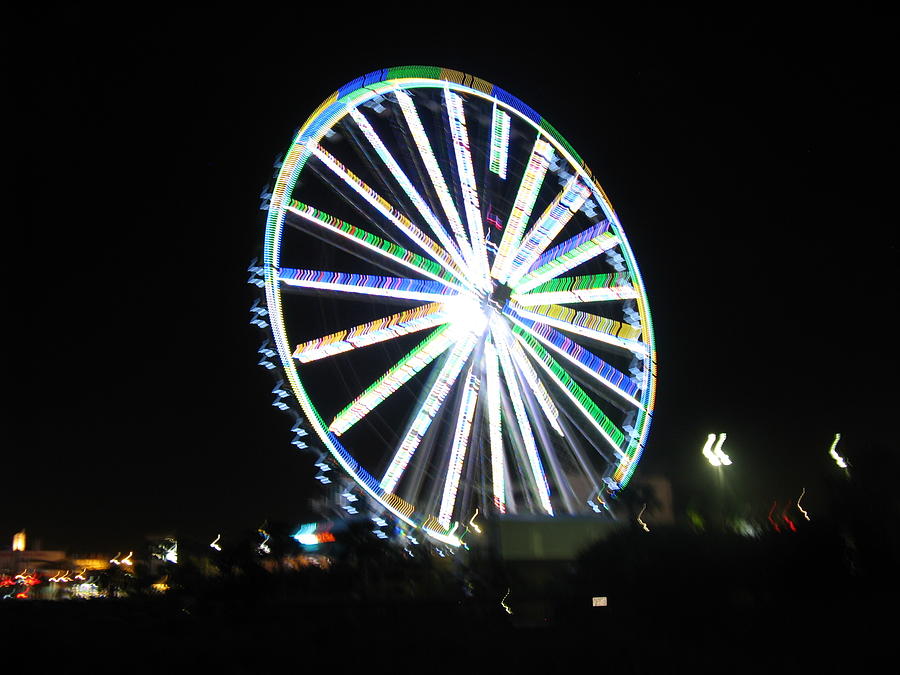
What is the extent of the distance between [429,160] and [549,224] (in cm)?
325

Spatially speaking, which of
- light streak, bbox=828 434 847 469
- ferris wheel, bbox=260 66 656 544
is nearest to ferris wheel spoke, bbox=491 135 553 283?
ferris wheel, bbox=260 66 656 544

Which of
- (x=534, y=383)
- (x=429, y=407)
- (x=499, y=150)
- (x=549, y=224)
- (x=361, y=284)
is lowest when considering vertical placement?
(x=429, y=407)

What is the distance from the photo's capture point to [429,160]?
18.3 metres

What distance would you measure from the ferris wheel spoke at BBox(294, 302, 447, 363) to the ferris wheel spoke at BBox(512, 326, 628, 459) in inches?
97.0

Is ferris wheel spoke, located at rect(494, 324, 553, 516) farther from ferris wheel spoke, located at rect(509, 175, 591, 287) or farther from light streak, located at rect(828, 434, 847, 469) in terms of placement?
light streak, located at rect(828, 434, 847, 469)

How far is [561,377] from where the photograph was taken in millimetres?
19500

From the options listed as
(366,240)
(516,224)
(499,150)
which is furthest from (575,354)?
(366,240)

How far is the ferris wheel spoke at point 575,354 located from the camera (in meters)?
19.5

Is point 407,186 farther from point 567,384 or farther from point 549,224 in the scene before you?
point 567,384

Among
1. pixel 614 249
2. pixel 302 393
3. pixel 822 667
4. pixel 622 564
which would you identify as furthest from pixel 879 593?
pixel 302 393

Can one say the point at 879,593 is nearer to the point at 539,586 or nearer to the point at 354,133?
the point at 539,586

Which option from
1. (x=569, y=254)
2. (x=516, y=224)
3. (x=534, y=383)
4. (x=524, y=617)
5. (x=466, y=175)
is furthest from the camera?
(x=569, y=254)

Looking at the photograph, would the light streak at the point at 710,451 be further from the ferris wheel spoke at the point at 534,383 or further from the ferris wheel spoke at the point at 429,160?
the ferris wheel spoke at the point at 429,160

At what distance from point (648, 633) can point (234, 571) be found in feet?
30.1
